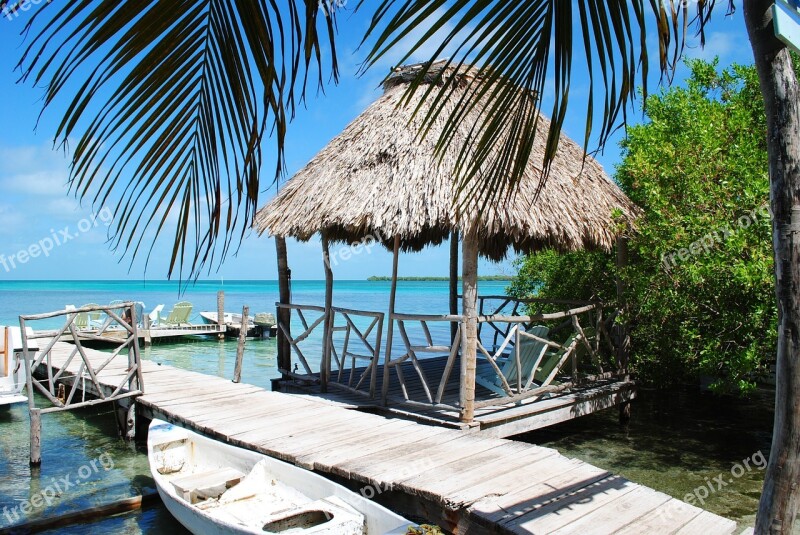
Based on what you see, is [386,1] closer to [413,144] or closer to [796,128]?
[796,128]

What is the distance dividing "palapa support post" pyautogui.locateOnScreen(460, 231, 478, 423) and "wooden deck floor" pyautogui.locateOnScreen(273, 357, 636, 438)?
0.18 meters

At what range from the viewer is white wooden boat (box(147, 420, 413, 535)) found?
12.1ft

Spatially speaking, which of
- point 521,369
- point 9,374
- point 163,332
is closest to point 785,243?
point 521,369

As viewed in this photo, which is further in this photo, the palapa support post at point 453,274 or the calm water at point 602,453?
the palapa support post at point 453,274

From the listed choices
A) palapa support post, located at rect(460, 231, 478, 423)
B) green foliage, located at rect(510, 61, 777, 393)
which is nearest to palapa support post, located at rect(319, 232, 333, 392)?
palapa support post, located at rect(460, 231, 478, 423)

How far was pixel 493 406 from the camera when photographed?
6148mm

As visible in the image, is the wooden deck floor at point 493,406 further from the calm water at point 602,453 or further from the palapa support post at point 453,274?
the palapa support post at point 453,274

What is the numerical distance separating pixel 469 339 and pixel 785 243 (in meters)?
4.05

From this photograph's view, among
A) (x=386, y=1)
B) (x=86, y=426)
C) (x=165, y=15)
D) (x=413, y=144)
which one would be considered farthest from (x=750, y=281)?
(x=86, y=426)

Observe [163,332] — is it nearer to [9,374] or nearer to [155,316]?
[155,316]

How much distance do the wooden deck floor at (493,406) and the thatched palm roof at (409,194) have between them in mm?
1647

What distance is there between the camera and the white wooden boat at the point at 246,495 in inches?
145

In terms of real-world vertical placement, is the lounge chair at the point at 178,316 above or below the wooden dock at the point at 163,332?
→ above

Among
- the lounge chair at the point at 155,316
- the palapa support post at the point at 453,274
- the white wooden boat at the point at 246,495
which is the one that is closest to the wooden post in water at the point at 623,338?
the palapa support post at the point at 453,274
